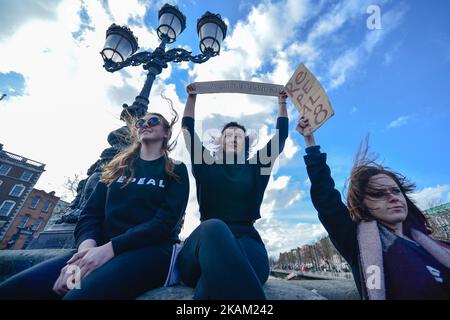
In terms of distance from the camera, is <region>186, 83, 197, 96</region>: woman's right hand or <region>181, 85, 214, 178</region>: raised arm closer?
<region>181, 85, 214, 178</region>: raised arm

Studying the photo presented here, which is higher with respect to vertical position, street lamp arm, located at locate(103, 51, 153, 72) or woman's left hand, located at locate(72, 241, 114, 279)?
street lamp arm, located at locate(103, 51, 153, 72)

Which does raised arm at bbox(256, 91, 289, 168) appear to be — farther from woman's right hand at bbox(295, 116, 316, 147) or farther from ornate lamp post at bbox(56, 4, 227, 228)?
ornate lamp post at bbox(56, 4, 227, 228)

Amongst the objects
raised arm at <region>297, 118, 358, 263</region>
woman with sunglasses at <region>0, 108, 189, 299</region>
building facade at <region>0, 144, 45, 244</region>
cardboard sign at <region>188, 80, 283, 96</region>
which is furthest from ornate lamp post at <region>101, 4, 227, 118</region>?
building facade at <region>0, 144, 45, 244</region>

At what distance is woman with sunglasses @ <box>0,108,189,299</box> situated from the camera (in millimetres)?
1375

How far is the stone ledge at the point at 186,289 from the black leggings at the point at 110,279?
0.09 meters

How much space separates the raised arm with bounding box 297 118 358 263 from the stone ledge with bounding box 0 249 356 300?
50 centimetres

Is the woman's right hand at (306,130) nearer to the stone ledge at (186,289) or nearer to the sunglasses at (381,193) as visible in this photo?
the sunglasses at (381,193)

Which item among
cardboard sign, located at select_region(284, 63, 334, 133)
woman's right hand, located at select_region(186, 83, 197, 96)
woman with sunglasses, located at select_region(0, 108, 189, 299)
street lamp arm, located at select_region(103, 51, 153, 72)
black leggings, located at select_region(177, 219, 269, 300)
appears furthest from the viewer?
street lamp arm, located at select_region(103, 51, 153, 72)

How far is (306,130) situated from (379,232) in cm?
121

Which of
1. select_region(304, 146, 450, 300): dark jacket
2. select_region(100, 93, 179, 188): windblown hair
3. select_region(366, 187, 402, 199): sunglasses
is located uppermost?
select_region(100, 93, 179, 188): windblown hair

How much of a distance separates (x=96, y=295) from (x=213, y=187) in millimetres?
1268
